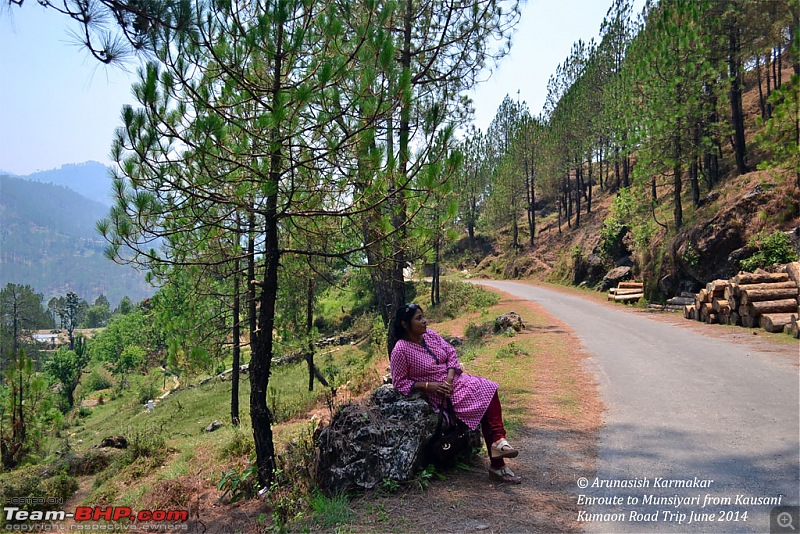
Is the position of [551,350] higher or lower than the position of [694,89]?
lower

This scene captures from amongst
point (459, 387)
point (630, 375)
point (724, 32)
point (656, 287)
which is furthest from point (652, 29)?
point (459, 387)

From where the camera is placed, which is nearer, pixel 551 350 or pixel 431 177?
pixel 431 177

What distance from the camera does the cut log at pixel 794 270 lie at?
11584 mm

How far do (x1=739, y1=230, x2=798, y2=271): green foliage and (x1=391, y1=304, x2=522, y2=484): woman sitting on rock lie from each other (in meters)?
12.9

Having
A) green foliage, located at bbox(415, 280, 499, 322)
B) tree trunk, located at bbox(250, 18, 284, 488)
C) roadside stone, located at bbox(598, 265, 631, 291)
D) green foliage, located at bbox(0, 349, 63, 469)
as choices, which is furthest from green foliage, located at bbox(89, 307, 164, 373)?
tree trunk, located at bbox(250, 18, 284, 488)

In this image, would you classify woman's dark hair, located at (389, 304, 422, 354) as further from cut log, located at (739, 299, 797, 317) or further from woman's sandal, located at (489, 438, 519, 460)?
cut log, located at (739, 299, 797, 317)

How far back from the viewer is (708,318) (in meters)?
13.7

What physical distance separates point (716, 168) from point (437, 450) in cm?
2452

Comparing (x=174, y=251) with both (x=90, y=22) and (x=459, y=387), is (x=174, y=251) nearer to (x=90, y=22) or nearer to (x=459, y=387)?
(x=90, y=22)

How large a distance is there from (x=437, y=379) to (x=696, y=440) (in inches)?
115

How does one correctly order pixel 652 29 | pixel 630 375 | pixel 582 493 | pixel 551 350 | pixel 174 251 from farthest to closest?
pixel 652 29 < pixel 551 350 < pixel 630 375 < pixel 174 251 < pixel 582 493

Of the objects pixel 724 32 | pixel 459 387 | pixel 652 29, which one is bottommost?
pixel 459 387

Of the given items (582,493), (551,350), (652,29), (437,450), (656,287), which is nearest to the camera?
(582,493)

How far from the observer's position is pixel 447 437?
432 cm
